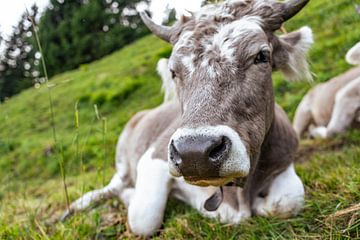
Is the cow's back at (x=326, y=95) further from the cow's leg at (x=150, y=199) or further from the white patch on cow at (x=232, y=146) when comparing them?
the white patch on cow at (x=232, y=146)

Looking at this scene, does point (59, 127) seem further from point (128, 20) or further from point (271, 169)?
point (128, 20)

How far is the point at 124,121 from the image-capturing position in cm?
1048

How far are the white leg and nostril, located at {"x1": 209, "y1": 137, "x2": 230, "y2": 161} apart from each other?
2054mm

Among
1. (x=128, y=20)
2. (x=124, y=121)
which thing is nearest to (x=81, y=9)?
(x=128, y=20)

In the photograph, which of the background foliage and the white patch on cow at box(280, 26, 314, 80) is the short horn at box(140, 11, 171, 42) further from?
the background foliage

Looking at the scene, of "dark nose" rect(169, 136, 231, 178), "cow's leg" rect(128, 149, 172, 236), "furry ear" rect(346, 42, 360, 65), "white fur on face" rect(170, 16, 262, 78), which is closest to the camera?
"dark nose" rect(169, 136, 231, 178)

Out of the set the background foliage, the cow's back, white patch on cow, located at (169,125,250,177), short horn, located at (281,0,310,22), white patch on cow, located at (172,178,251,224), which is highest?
short horn, located at (281,0,310,22)

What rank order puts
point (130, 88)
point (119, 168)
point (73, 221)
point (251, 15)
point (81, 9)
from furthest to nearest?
point (81, 9) < point (130, 88) < point (119, 168) < point (73, 221) < point (251, 15)

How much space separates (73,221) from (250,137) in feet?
5.34

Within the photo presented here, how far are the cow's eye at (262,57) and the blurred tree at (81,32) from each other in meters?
32.5

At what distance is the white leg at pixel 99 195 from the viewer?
4.11m

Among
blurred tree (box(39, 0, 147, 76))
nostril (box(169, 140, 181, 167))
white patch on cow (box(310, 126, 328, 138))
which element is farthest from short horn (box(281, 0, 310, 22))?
blurred tree (box(39, 0, 147, 76))

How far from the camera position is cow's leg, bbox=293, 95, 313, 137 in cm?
732

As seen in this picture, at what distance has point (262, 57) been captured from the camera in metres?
2.85
